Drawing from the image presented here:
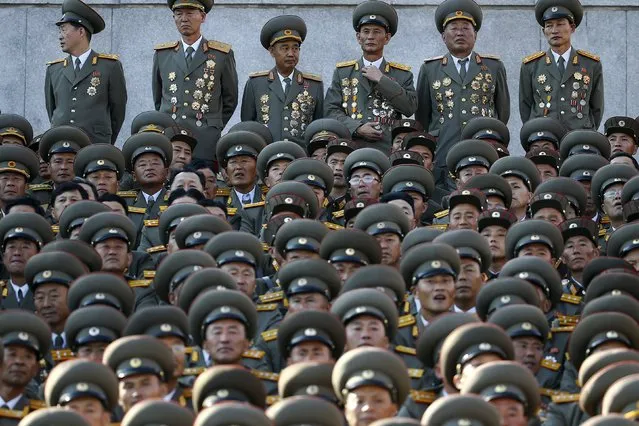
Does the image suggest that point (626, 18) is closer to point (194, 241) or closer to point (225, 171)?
point (225, 171)

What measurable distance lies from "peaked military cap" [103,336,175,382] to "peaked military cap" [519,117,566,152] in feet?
22.7

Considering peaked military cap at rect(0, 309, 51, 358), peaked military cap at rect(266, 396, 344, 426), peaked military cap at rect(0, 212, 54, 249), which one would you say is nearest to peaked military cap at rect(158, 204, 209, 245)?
peaked military cap at rect(0, 212, 54, 249)

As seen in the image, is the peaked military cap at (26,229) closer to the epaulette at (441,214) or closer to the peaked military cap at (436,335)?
the epaulette at (441,214)

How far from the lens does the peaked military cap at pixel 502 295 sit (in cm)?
2042

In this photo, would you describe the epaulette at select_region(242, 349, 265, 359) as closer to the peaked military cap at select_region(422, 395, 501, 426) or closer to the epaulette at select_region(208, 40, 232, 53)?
the peaked military cap at select_region(422, 395, 501, 426)

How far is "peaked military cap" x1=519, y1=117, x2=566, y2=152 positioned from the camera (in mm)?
25203

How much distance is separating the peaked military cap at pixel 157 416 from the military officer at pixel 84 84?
27.6ft

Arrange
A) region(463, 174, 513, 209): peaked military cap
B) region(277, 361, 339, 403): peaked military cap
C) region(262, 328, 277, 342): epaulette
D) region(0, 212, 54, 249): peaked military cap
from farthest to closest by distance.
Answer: region(463, 174, 513, 209): peaked military cap
region(0, 212, 54, 249): peaked military cap
region(262, 328, 277, 342): epaulette
region(277, 361, 339, 403): peaked military cap

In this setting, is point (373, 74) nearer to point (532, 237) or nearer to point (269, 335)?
point (532, 237)

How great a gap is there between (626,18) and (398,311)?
10297 millimetres

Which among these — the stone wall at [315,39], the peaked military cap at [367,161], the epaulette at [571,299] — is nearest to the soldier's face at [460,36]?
the peaked military cap at [367,161]

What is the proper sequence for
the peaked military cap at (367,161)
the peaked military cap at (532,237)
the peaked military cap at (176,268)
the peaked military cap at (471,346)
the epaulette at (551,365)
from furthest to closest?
the peaked military cap at (367,161) → the peaked military cap at (532,237) → the peaked military cap at (176,268) → the epaulette at (551,365) → the peaked military cap at (471,346)

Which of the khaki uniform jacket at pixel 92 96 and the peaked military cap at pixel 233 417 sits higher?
the khaki uniform jacket at pixel 92 96

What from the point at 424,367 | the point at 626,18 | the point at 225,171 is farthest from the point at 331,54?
the point at 424,367
